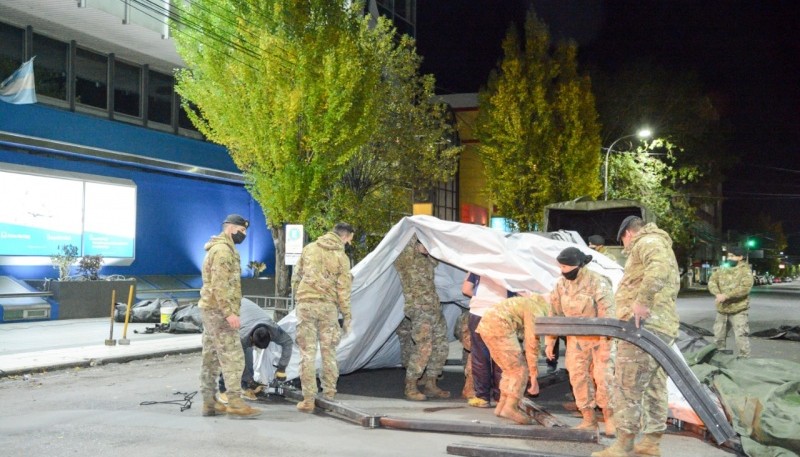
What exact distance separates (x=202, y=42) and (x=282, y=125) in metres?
2.51

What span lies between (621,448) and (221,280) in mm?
4167

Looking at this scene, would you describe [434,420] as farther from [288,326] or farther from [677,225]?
[677,225]

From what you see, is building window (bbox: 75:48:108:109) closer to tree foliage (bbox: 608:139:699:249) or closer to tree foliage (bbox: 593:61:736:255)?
tree foliage (bbox: 608:139:699:249)

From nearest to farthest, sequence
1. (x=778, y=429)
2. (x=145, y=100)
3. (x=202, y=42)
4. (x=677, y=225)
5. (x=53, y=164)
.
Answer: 1. (x=778, y=429)
2. (x=202, y=42)
3. (x=53, y=164)
4. (x=145, y=100)
5. (x=677, y=225)

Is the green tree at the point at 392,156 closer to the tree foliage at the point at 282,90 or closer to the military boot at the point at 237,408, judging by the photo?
the tree foliage at the point at 282,90

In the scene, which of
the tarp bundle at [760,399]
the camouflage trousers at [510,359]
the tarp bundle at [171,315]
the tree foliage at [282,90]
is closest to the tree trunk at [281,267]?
the tree foliage at [282,90]

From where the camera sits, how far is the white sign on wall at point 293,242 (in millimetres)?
16062

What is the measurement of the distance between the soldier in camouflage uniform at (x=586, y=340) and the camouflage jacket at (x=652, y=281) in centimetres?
57

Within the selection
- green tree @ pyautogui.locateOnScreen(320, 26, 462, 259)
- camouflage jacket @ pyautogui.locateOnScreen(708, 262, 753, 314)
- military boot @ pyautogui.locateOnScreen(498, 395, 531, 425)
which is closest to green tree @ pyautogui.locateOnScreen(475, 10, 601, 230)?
green tree @ pyautogui.locateOnScreen(320, 26, 462, 259)

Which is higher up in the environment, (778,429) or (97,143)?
(97,143)

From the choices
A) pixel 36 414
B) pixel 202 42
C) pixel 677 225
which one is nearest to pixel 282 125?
pixel 202 42

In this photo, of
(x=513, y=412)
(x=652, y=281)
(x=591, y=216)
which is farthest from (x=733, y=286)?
(x=652, y=281)

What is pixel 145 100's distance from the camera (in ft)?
81.7

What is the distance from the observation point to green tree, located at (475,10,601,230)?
3356cm
